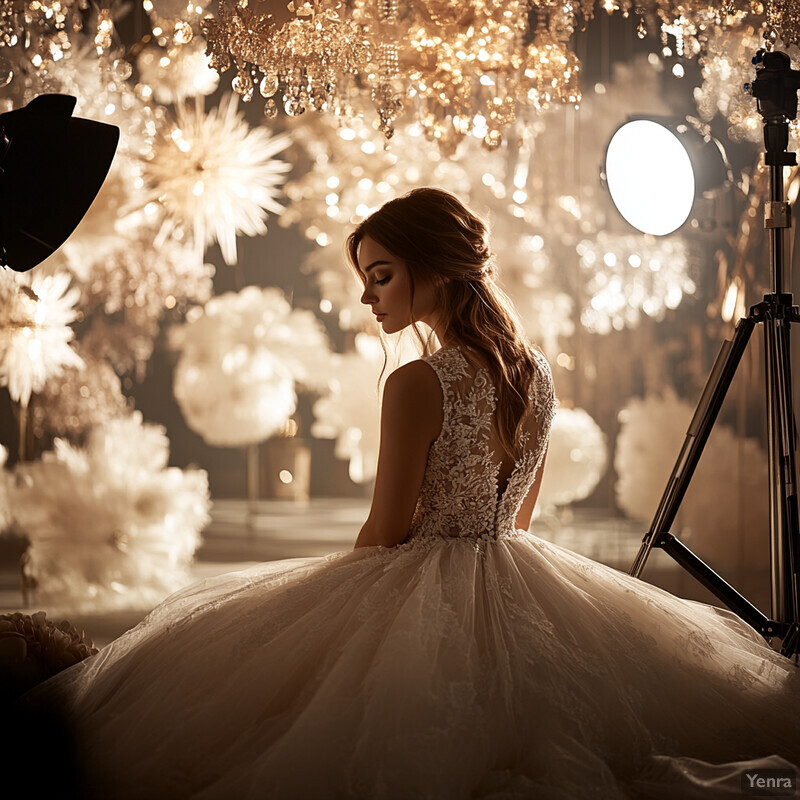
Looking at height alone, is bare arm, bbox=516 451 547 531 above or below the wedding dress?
above

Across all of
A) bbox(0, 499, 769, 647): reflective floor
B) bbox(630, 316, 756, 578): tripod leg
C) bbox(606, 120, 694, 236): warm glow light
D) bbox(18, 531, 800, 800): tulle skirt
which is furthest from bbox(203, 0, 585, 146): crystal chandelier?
bbox(18, 531, 800, 800): tulle skirt

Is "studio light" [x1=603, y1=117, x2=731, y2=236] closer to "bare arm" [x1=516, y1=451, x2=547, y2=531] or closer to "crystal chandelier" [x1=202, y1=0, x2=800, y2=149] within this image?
"crystal chandelier" [x1=202, y1=0, x2=800, y2=149]

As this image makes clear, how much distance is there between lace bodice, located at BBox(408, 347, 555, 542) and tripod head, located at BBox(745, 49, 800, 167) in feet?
3.30

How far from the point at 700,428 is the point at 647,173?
3.84 ft

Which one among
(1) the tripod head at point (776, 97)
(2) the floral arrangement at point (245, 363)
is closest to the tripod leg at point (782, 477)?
(1) the tripod head at point (776, 97)

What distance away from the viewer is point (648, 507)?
319cm

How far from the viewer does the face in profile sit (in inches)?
67.3

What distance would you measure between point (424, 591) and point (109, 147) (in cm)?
156

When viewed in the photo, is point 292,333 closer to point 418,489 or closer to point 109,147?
point 109,147

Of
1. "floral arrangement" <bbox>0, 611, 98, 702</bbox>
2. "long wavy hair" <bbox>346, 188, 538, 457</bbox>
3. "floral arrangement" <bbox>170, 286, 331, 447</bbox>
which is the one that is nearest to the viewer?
"long wavy hair" <bbox>346, 188, 538, 457</bbox>

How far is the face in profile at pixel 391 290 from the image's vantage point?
5.61 ft

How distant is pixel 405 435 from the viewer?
1.54 metres

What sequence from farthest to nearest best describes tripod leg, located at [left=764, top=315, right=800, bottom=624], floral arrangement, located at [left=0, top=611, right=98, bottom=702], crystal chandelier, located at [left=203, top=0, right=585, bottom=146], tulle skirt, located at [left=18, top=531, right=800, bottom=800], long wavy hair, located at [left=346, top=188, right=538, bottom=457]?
crystal chandelier, located at [left=203, top=0, right=585, bottom=146] < tripod leg, located at [left=764, top=315, right=800, bottom=624] < floral arrangement, located at [left=0, top=611, right=98, bottom=702] < long wavy hair, located at [left=346, top=188, right=538, bottom=457] < tulle skirt, located at [left=18, top=531, right=800, bottom=800]

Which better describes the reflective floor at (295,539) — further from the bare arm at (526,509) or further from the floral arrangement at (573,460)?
the bare arm at (526,509)
